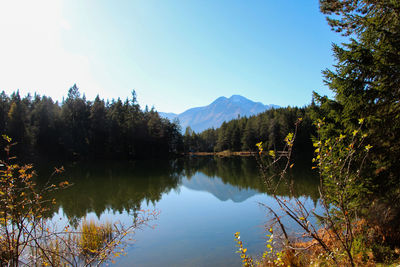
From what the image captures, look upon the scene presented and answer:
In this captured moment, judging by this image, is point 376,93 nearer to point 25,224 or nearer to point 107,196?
point 25,224

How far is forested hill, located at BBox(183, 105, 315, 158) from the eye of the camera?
7025 cm

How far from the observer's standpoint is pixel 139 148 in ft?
210

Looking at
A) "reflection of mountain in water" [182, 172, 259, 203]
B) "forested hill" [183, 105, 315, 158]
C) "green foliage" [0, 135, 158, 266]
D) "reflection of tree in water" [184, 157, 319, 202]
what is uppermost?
"forested hill" [183, 105, 315, 158]

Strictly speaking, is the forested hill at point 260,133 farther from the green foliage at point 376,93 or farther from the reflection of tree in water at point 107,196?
the green foliage at point 376,93

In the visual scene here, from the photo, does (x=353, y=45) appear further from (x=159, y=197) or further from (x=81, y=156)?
(x=81, y=156)

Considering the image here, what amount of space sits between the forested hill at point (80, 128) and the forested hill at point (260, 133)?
27587 millimetres

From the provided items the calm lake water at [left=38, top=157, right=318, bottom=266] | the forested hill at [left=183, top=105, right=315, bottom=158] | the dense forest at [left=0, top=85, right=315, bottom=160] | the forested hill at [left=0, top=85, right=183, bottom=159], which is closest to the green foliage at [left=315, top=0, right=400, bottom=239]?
the calm lake water at [left=38, top=157, right=318, bottom=266]

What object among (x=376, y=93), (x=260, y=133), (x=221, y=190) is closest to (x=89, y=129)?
(x=221, y=190)

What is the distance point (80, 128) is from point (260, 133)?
53498mm

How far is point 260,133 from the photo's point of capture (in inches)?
3103

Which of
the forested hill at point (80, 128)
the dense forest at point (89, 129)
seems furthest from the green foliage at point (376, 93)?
the forested hill at point (80, 128)

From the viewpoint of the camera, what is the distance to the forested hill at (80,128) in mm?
47594

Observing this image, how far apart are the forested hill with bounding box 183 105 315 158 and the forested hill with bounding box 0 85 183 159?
2759 cm

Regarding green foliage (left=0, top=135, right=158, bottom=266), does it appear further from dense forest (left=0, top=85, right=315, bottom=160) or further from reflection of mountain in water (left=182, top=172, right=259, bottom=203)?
dense forest (left=0, top=85, right=315, bottom=160)
